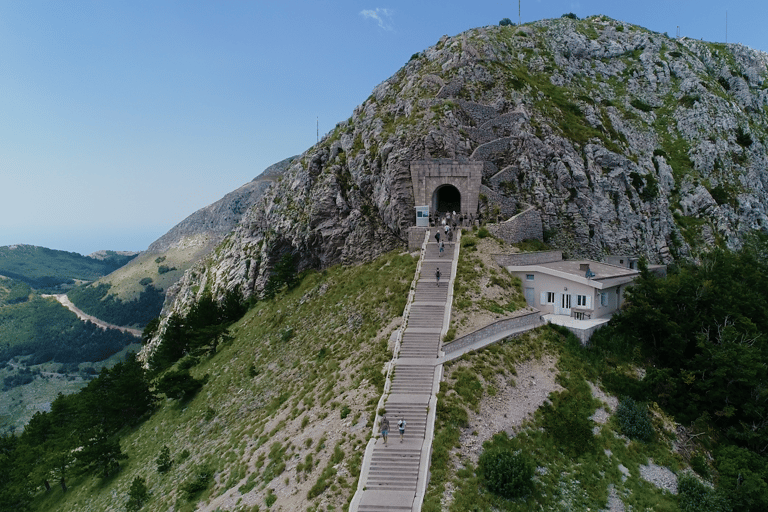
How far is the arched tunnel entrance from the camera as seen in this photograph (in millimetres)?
42344

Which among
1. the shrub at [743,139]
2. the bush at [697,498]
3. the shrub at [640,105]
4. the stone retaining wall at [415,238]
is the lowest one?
the bush at [697,498]

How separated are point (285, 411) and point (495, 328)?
13.4 metres

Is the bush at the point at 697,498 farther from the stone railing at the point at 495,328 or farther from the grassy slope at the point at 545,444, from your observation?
the stone railing at the point at 495,328

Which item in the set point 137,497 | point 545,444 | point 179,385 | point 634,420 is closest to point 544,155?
point 634,420

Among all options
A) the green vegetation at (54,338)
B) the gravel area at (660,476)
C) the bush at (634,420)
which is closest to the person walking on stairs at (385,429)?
the gravel area at (660,476)

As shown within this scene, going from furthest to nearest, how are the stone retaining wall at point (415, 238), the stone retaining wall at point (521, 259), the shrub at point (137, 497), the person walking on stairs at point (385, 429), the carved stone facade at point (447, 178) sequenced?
the carved stone facade at point (447, 178) < the stone retaining wall at point (415, 238) < the stone retaining wall at point (521, 259) < the shrub at point (137, 497) < the person walking on stairs at point (385, 429)

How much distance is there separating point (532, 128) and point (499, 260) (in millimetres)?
23721

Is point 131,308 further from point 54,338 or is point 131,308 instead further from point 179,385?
point 179,385

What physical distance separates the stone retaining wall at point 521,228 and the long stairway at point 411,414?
10329 mm

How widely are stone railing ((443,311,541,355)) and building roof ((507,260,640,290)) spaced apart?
4177mm

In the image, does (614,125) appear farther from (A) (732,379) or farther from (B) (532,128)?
(A) (732,379)

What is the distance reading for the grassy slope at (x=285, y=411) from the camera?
55.8 ft

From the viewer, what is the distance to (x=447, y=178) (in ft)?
129

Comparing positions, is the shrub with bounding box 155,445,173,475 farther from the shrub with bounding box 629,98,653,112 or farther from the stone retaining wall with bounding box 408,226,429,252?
the shrub with bounding box 629,98,653,112
